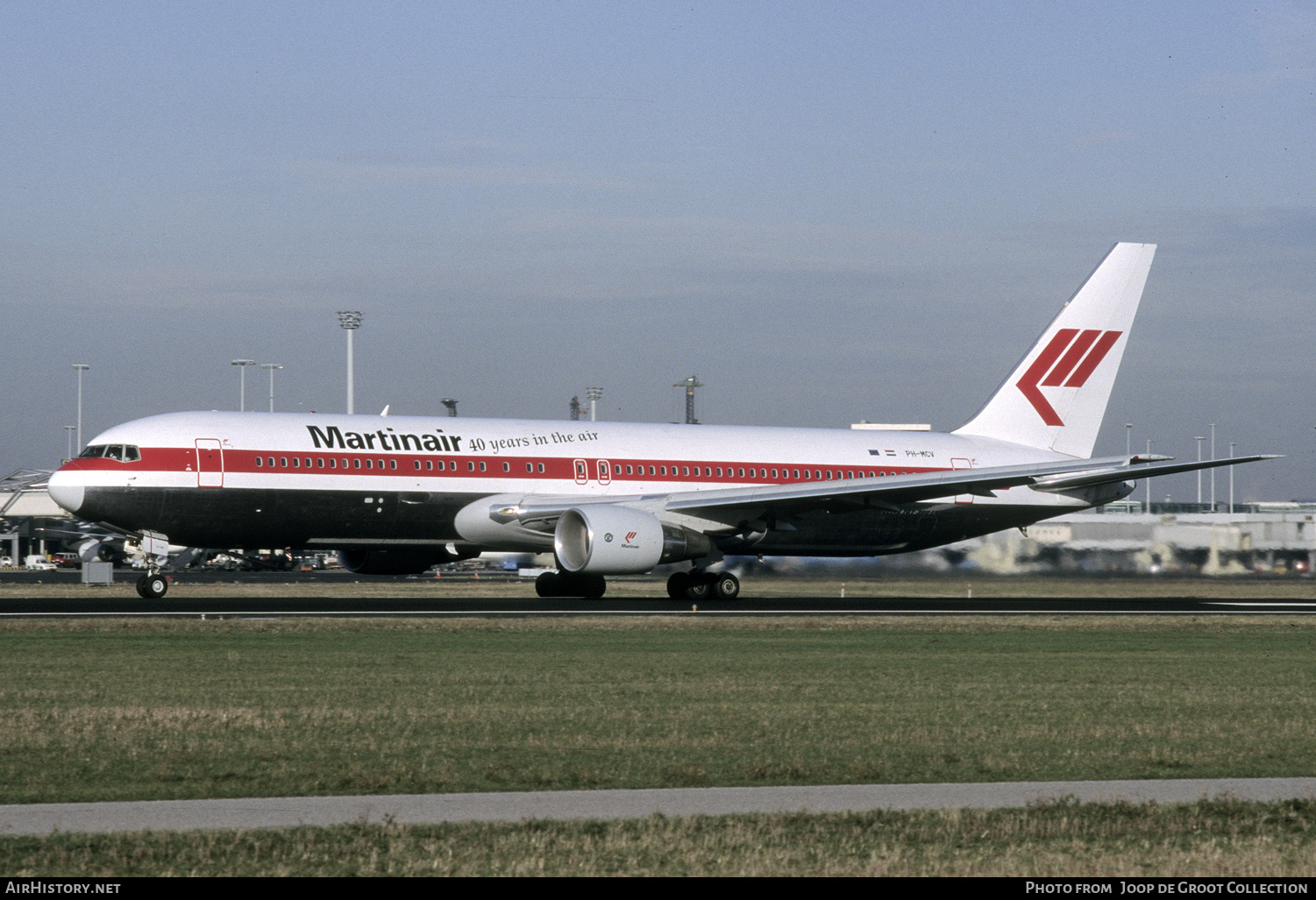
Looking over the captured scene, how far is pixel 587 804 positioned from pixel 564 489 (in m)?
27.8

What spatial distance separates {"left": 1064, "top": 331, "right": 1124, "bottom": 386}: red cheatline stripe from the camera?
44812 mm

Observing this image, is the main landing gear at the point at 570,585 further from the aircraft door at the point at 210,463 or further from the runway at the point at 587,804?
the runway at the point at 587,804

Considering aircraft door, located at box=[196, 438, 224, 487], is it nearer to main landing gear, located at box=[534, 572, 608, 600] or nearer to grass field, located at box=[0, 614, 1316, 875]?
main landing gear, located at box=[534, 572, 608, 600]

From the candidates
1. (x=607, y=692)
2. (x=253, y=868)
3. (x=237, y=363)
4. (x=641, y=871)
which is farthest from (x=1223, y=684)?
(x=237, y=363)

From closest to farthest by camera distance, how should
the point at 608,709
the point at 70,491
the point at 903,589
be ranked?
the point at 608,709 < the point at 70,491 < the point at 903,589

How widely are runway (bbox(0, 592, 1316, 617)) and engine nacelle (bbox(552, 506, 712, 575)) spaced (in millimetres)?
889

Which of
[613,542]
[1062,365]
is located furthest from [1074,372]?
[613,542]

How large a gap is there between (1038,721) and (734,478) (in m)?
25.5

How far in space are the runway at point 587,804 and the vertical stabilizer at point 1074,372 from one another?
1344 inches

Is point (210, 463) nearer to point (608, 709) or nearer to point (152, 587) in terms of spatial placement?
point (152, 587)

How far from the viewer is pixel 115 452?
3375 centimetres

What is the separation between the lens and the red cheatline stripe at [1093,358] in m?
44.8

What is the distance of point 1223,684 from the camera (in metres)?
18.2

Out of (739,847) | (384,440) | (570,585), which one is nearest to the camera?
(739,847)
